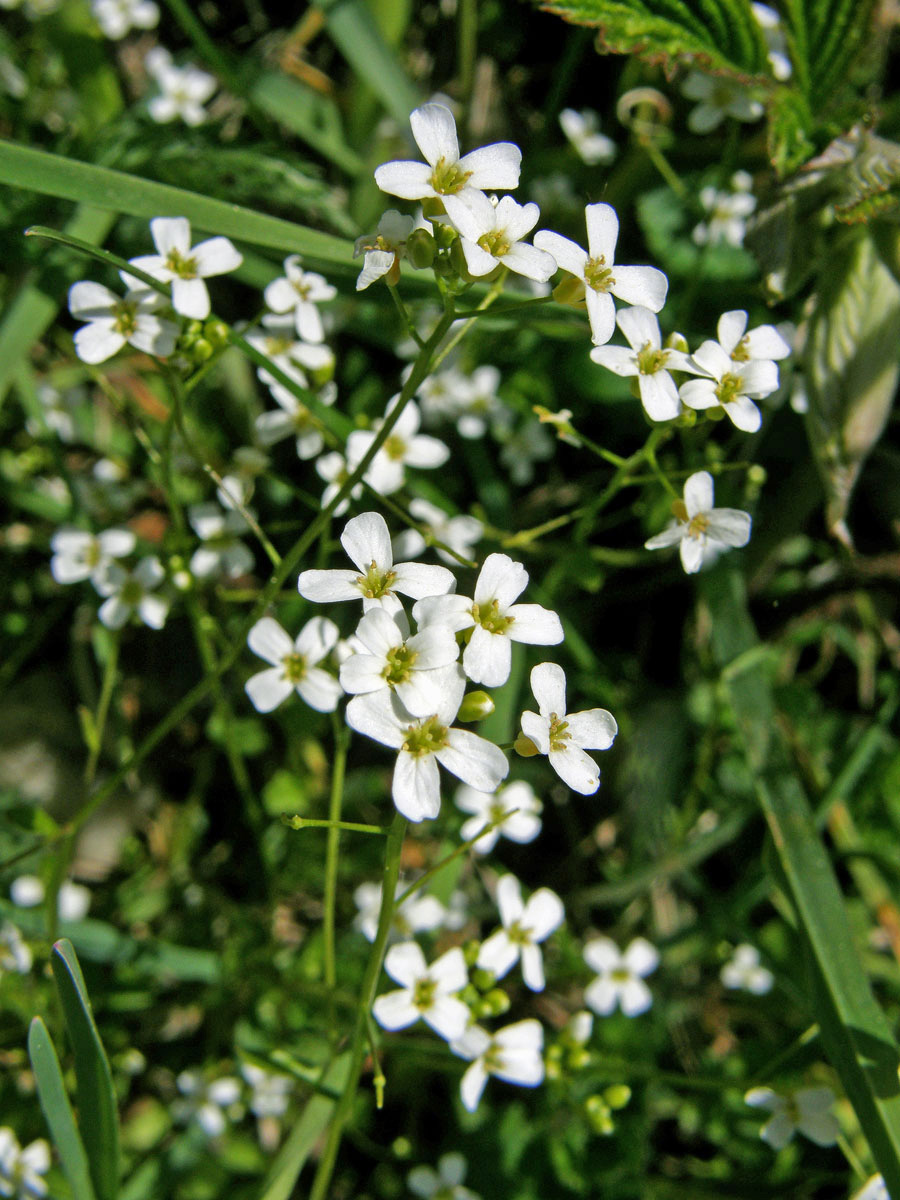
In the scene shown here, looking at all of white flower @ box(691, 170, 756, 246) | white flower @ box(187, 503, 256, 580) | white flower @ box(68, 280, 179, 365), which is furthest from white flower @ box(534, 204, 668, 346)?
white flower @ box(691, 170, 756, 246)

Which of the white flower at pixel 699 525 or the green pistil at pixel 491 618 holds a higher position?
the white flower at pixel 699 525

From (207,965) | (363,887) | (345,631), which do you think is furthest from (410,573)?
(207,965)

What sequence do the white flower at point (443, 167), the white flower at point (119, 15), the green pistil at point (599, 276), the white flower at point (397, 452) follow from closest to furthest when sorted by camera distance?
the white flower at point (443, 167)
the green pistil at point (599, 276)
the white flower at point (397, 452)
the white flower at point (119, 15)

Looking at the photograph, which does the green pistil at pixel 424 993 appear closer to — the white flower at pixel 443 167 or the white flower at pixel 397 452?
the white flower at pixel 397 452

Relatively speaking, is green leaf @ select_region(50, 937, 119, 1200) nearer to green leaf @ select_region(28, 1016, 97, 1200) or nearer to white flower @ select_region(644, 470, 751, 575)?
green leaf @ select_region(28, 1016, 97, 1200)

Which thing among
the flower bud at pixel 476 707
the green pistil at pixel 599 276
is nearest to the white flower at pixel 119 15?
the green pistil at pixel 599 276
